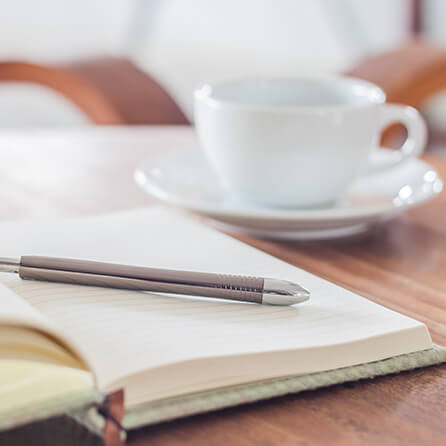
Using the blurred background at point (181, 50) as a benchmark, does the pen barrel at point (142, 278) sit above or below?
above

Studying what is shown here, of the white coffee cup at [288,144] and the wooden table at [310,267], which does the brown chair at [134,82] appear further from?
the white coffee cup at [288,144]

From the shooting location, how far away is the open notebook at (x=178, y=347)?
32 cm

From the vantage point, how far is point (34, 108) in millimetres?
2203

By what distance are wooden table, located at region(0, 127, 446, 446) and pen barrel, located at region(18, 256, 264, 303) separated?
7cm

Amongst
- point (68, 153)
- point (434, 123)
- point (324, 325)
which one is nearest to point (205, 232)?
point (324, 325)

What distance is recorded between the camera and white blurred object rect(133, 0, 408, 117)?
253 centimetres

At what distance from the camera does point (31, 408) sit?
304 millimetres

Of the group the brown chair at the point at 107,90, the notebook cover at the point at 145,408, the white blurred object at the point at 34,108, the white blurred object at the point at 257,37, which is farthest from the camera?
the white blurred object at the point at 257,37

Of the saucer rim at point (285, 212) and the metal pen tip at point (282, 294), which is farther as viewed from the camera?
the saucer rim at point (285, 212)

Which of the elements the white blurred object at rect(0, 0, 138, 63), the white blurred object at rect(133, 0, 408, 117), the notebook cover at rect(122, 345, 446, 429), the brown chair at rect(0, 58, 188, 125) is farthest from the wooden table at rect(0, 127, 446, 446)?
the white blurred object at rect(133, 0, 408, 117)

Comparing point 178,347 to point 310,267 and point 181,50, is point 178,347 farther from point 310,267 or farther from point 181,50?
point 181,50

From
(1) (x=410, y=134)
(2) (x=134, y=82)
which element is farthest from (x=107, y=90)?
(1) (x=410, y=134)

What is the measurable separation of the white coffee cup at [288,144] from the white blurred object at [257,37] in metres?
1.86

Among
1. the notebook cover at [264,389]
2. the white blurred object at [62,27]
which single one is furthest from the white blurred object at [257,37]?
the notebook cover at [264,389]
